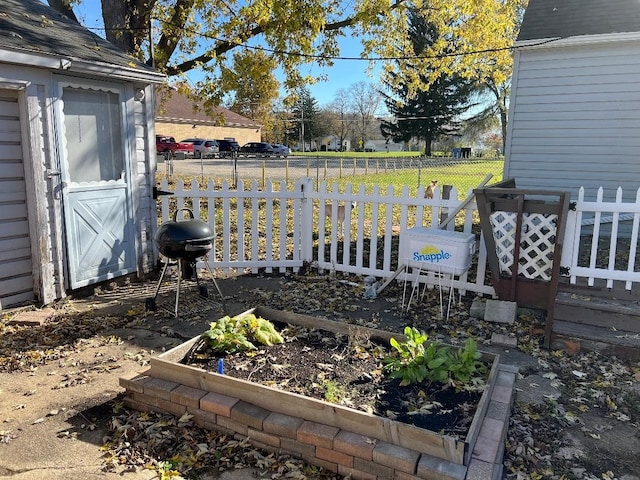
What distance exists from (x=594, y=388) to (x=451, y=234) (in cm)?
190

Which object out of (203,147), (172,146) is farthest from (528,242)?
(203,147)

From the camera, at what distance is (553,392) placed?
344 cm

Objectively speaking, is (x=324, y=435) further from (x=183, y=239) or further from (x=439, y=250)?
(x=439, y=250)

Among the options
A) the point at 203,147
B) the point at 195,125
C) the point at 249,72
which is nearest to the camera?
the point at 249,72

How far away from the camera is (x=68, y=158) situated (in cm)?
517

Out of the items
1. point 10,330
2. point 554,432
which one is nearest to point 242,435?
point 554,432

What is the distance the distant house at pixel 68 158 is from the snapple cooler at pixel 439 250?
338 cm

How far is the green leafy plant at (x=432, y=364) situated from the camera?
116 inches

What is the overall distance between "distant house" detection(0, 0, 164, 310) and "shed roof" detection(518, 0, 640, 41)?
21.7 feet

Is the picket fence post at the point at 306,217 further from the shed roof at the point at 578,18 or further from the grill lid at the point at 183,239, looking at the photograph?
the shed roof at the point at 578,18

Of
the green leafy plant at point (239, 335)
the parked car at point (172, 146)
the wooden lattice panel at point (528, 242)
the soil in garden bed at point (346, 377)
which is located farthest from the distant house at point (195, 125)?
the soil in garden bed at point (346, 377)

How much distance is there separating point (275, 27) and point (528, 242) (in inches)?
272

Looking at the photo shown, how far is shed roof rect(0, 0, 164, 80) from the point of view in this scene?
4586mm

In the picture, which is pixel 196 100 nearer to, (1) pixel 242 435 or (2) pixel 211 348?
(2) pixel 211 348
